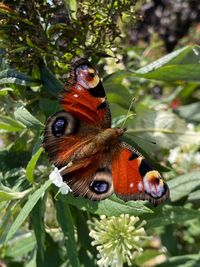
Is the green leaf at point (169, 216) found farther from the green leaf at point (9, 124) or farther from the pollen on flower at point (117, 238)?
the green leaf at point (9, 124)

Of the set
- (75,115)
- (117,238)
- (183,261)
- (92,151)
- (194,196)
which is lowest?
(183,261)

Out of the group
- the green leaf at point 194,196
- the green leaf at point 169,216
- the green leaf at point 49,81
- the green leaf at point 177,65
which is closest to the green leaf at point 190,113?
the green leaf at point 194,196

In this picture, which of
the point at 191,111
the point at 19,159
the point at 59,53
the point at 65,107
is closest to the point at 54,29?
the point at 59,53

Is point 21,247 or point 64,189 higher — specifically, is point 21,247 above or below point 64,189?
below

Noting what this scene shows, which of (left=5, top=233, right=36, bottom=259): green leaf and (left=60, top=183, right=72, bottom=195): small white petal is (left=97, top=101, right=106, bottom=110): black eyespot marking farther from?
(left=5, top=233, right=36, bottom=259): green leaf

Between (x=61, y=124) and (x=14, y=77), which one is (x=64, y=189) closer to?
(x=61, y=124)

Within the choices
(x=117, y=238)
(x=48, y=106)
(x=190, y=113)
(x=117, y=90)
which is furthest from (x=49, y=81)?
(x=190, y=113)

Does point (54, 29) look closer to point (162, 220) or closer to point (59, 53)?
point (59, 53)
